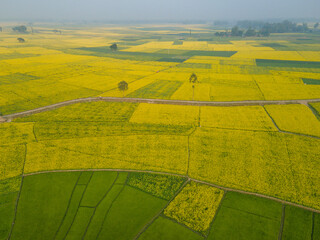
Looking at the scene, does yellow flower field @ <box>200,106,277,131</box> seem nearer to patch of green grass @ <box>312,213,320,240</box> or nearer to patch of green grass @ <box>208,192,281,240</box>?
patch of green grass @ <box>208,192,281,240</box>

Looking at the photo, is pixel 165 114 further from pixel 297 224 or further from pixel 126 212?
pixel 297 224

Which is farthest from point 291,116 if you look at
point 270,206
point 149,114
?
point 149,114

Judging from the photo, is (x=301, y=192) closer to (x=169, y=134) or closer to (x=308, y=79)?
(x=169, y=134)

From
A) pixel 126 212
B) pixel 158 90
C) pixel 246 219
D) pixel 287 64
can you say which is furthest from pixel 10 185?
pixel 287 64

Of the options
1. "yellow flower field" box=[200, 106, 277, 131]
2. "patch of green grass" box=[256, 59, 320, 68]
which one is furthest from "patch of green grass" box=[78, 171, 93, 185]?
"patch of green grass" box=[256, 59, 320, 68]

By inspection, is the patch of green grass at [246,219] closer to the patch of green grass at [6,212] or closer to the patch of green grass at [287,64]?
the patch of green grass at [6,212]
